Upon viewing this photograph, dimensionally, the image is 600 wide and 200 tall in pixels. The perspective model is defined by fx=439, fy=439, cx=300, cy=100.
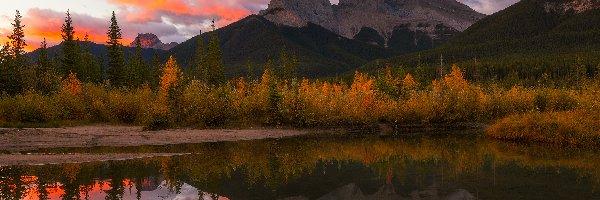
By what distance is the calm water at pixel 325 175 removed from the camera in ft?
65.3

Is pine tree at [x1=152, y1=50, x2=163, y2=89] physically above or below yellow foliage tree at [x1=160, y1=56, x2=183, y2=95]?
above

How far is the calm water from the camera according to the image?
19.9 metres

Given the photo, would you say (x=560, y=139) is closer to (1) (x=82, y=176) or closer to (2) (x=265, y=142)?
(2) (x=265, y=142)

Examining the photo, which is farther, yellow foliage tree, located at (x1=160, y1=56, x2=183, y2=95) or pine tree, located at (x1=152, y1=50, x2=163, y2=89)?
pine tree, located at (x1=152, y1=50, x2=163, y2=89)

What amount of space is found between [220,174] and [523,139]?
3143cm

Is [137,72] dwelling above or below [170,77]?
above

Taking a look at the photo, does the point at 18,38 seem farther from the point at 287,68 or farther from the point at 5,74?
the point at 287,68

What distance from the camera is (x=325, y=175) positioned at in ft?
82.8

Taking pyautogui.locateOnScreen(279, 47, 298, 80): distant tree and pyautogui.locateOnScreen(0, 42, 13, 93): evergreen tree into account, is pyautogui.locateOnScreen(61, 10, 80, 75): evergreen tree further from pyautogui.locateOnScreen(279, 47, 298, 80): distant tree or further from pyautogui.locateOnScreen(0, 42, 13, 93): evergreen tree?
pyautogui.locateOnScreen(279, 47, 298, 80): distant tree

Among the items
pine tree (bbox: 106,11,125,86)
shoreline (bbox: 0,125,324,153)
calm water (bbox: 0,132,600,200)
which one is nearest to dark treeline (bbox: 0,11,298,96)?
pine tree (bbox: 106,11,125,86)

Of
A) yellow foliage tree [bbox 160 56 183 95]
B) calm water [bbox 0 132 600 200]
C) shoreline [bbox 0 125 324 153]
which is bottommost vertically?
calm water [bbox 0 132 600 200]

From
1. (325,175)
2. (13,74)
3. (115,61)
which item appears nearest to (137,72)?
(115,61)

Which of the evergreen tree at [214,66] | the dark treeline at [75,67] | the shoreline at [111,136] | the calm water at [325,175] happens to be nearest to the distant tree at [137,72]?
the dark treeline at [75,67]

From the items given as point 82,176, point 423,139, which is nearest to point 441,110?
point 423,139
